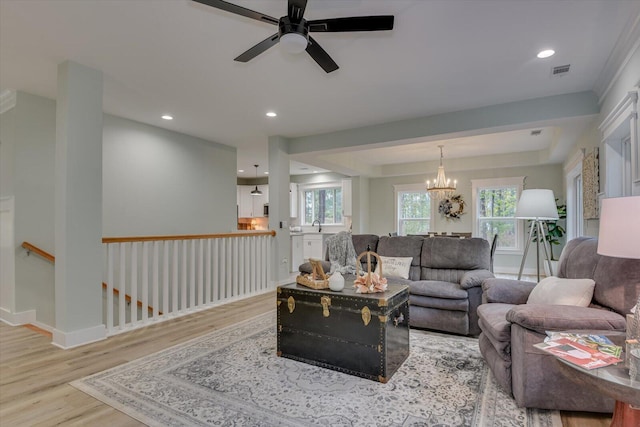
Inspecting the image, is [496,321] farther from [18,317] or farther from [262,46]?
[18,317]

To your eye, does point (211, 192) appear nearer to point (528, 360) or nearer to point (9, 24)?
point (9, 24)

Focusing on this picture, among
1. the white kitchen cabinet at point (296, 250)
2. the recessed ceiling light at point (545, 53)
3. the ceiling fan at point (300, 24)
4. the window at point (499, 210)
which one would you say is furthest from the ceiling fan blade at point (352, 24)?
the window at point (499, 210)

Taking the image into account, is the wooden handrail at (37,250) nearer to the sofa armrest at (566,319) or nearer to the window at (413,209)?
the sofa armrest at (566,319)

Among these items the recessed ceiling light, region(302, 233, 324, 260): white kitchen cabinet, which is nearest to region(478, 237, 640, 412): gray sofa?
the recessed ceiling light

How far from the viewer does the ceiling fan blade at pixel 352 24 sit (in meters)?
1.95

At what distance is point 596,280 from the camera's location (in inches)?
86.7

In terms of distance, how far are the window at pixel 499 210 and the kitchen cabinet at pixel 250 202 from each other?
19.6ft

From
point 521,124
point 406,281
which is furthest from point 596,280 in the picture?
point 521,124

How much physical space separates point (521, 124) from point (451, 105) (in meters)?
0.87

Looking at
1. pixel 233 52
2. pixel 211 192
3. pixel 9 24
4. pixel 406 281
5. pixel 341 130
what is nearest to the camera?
pixel 9 24

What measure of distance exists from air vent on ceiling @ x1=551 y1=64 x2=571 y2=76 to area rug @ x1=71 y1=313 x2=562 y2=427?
9.04 ft

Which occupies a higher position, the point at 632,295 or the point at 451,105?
the point at 451,105

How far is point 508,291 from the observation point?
8.85 feet

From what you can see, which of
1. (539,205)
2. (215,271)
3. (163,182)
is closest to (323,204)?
(163,182)
